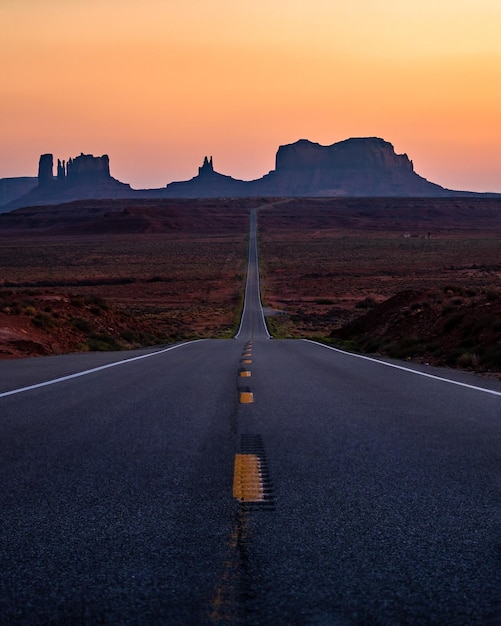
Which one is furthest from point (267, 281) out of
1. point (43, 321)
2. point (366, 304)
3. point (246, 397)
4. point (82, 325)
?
point (246, 397)

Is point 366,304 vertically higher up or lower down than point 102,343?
higher up

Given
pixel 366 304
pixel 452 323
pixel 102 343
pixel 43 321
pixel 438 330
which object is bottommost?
pixel 102 343

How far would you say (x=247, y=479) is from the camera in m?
5.30

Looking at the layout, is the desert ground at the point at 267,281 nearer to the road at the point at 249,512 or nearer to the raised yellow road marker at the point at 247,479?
the road at the point at 249,512

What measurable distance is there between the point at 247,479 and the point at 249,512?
33.8 inches

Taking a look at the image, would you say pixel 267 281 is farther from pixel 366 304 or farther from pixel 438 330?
pixel 438 330

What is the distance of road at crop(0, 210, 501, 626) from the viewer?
312cm

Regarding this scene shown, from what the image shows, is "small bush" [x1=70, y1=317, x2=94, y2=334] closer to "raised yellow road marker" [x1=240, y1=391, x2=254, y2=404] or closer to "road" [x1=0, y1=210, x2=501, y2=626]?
"raised yellow road marker" [x1=240, y1=391, x2=254, y2=404]

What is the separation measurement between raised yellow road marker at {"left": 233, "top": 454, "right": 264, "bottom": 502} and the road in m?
0.02

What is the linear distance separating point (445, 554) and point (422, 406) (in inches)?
224

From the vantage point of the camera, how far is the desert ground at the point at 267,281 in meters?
24.1

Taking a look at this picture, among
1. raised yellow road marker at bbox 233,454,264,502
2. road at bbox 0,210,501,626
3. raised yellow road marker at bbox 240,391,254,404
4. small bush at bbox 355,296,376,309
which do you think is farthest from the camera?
small bush at bbox 355,296,376,309

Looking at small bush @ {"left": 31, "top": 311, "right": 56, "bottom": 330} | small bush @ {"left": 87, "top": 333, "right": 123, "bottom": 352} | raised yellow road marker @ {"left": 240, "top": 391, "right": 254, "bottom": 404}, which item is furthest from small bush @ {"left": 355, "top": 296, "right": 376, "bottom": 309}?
raised yellow road marker @ {"left": 240, "top": 391, "right": 254, "bottom": 404}

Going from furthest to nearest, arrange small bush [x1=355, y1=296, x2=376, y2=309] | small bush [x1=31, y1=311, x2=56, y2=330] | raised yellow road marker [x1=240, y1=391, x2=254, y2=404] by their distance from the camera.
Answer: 1. small bush [x1=355, y1=296, x2=376, y2=309]
2. small bush [x1=31, y1=311, x2=56, y2=330]
3. raised yellow road marker [x1=240, y1=391, x2=254, y2=404]
